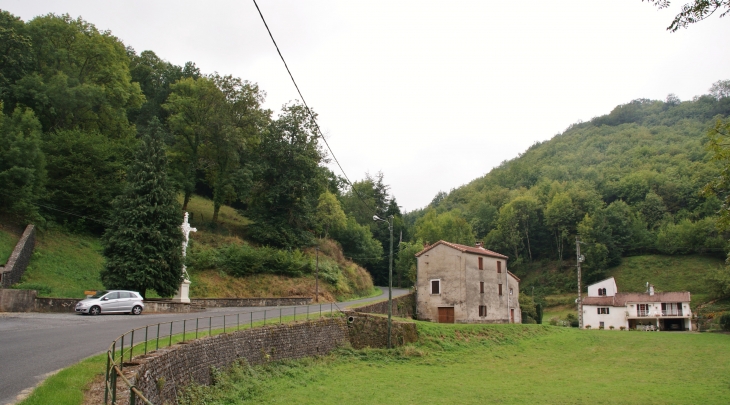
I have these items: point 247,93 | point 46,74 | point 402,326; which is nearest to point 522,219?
point 247,93

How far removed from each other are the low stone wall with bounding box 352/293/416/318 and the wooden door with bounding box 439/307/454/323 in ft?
7.95

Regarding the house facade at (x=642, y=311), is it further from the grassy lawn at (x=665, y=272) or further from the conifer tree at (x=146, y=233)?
the conifer tree at (x=146, y=233)

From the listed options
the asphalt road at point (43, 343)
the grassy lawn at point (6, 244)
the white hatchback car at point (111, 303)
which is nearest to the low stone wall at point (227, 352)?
the asphalt road at point (43, 343)

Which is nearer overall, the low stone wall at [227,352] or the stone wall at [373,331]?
the low stone wall at [227,352]

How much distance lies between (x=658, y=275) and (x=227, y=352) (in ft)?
257

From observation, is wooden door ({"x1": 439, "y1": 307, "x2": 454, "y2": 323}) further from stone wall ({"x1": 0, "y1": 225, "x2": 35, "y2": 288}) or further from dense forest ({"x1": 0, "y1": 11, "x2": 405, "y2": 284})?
stone wall ({"x1": 0, "y1": 225, "x2": 35, "y2": 288})

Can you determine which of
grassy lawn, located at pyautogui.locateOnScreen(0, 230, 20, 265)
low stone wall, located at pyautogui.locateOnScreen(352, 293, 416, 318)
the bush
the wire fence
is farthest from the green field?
grassy lawn, located at pyautogui.locateOnScreen(0, 230, 20, 265)

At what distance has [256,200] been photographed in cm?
5109

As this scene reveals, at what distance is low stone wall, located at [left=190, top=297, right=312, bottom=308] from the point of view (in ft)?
102

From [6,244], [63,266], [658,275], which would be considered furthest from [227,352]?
[658,275]

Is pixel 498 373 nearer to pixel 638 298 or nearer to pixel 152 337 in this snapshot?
pixel 152 337

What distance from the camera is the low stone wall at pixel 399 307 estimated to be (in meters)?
33.8

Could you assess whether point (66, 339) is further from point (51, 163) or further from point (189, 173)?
point (189, 173)

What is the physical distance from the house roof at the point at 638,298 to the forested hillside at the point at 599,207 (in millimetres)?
17141
